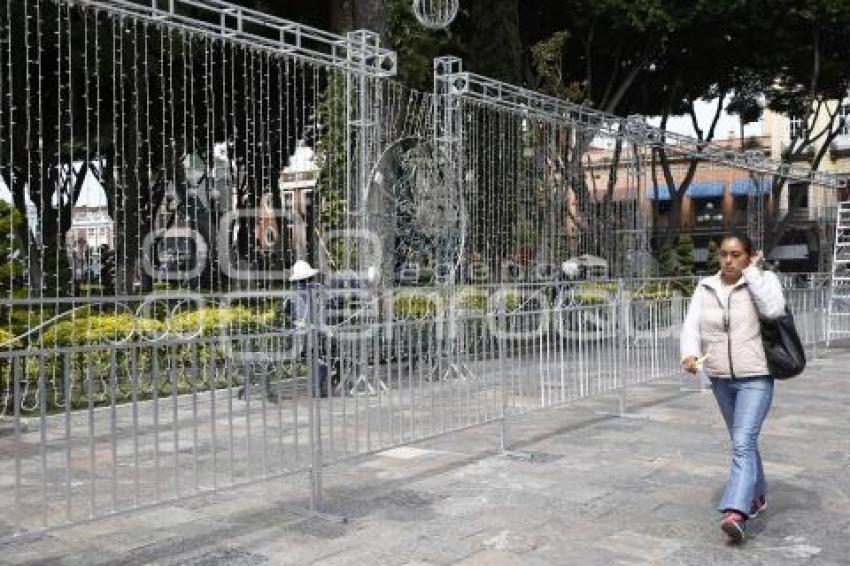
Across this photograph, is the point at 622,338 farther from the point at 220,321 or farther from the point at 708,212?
the point at 708,212

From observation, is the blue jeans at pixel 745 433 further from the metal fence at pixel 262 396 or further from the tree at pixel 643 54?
the tree at pixel 643 54

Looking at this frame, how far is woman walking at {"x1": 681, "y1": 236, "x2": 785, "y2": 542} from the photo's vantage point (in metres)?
4.56

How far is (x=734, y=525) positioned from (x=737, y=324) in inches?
40.5

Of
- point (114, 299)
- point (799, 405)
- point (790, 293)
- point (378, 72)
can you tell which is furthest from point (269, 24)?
point (790, 293)

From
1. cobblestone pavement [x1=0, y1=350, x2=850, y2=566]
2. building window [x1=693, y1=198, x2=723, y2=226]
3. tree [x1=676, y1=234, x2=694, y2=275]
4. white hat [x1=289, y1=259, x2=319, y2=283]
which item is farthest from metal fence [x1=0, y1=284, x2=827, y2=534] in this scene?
building window [x1=693, y1=198, x2=723, y2=226]

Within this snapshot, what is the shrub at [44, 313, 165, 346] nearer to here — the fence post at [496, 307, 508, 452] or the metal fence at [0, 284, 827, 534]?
the metal fence at [0, 284, 827, 534]

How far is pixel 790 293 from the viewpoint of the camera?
38.5 ft

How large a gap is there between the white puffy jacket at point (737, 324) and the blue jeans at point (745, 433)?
8 cm

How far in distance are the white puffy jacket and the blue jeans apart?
3.0 inches

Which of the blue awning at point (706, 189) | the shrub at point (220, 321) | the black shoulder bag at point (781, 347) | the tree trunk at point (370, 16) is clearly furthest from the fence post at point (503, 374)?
the blue awning at point (706, 189)

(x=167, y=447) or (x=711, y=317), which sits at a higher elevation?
(x=711, y=317)

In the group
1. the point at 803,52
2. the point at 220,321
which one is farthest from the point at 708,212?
the point at 220,321

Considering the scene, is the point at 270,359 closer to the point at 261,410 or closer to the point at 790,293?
the point at 261,410

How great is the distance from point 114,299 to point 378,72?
462cm
